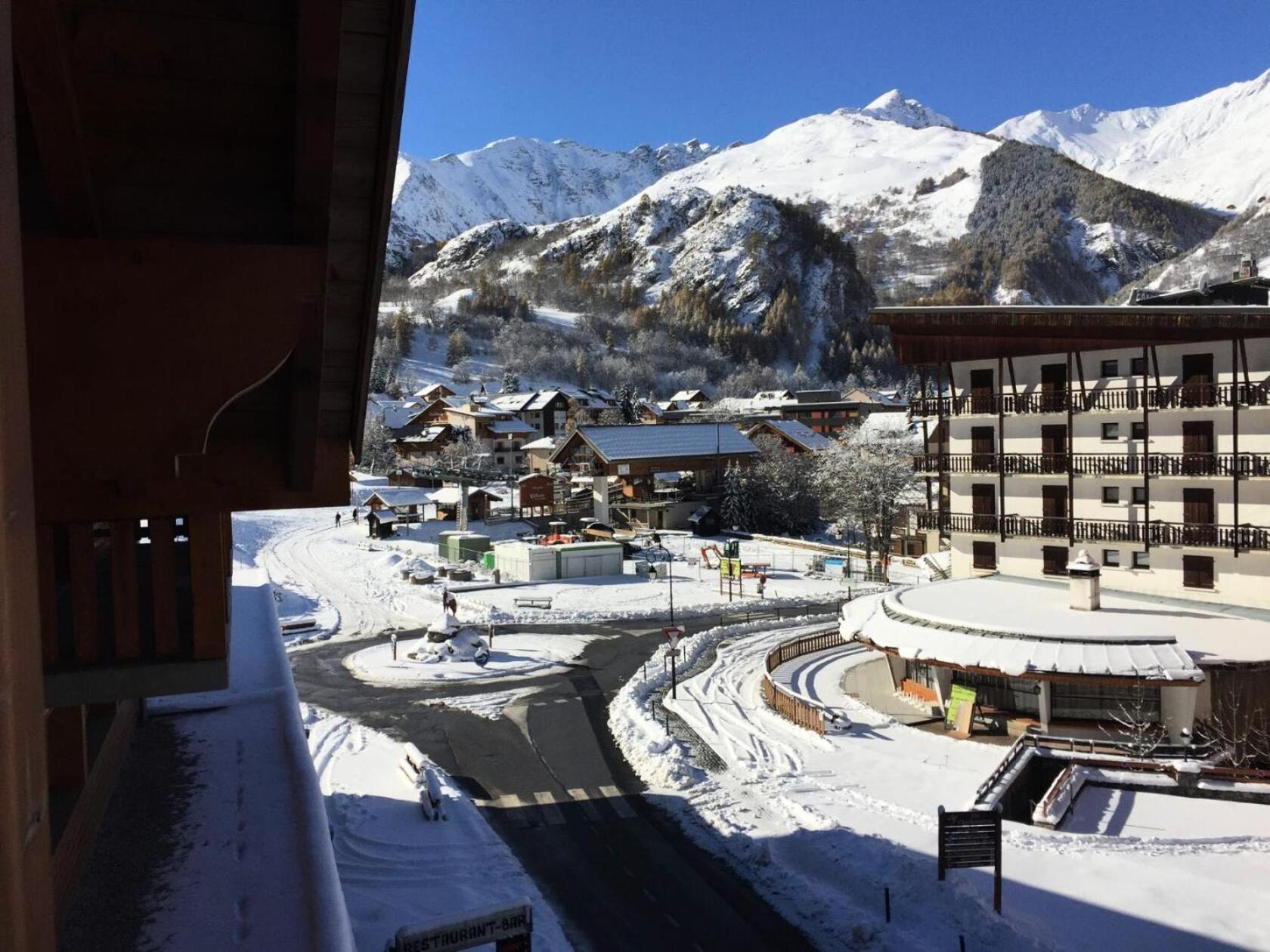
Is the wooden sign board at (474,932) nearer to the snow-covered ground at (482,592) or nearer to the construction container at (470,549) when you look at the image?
the snow-covered ground at (482,592)

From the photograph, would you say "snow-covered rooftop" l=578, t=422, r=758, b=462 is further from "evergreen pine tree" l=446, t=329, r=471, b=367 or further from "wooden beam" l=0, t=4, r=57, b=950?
"evergreen pine tree" l=446, t=329, r=471, b=367

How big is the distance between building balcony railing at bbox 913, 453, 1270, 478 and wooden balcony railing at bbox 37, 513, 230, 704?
86.1 ft

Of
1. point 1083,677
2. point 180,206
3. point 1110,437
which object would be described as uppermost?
point 180,206

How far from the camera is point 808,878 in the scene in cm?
1440

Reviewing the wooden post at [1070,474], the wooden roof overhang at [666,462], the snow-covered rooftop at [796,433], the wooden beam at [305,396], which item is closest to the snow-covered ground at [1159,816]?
the wooden post at [1070,474]

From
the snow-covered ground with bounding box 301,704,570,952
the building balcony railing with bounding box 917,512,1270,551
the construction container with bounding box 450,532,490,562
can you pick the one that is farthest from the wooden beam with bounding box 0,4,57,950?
the construction container with bounding box 450,532,490,562

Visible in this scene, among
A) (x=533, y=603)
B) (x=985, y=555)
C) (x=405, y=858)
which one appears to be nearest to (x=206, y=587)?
(x=405, y=858)

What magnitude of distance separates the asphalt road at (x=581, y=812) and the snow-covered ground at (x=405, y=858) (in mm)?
506

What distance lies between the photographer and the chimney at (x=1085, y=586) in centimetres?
2317

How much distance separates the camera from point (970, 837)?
12.8 m

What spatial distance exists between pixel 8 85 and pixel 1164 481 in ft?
94.9

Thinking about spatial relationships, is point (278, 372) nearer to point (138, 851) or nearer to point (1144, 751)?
point (138, 851)

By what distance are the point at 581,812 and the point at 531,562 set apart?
2757 centimetres

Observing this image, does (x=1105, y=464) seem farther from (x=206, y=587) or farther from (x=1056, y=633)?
(x=206, y=587)
